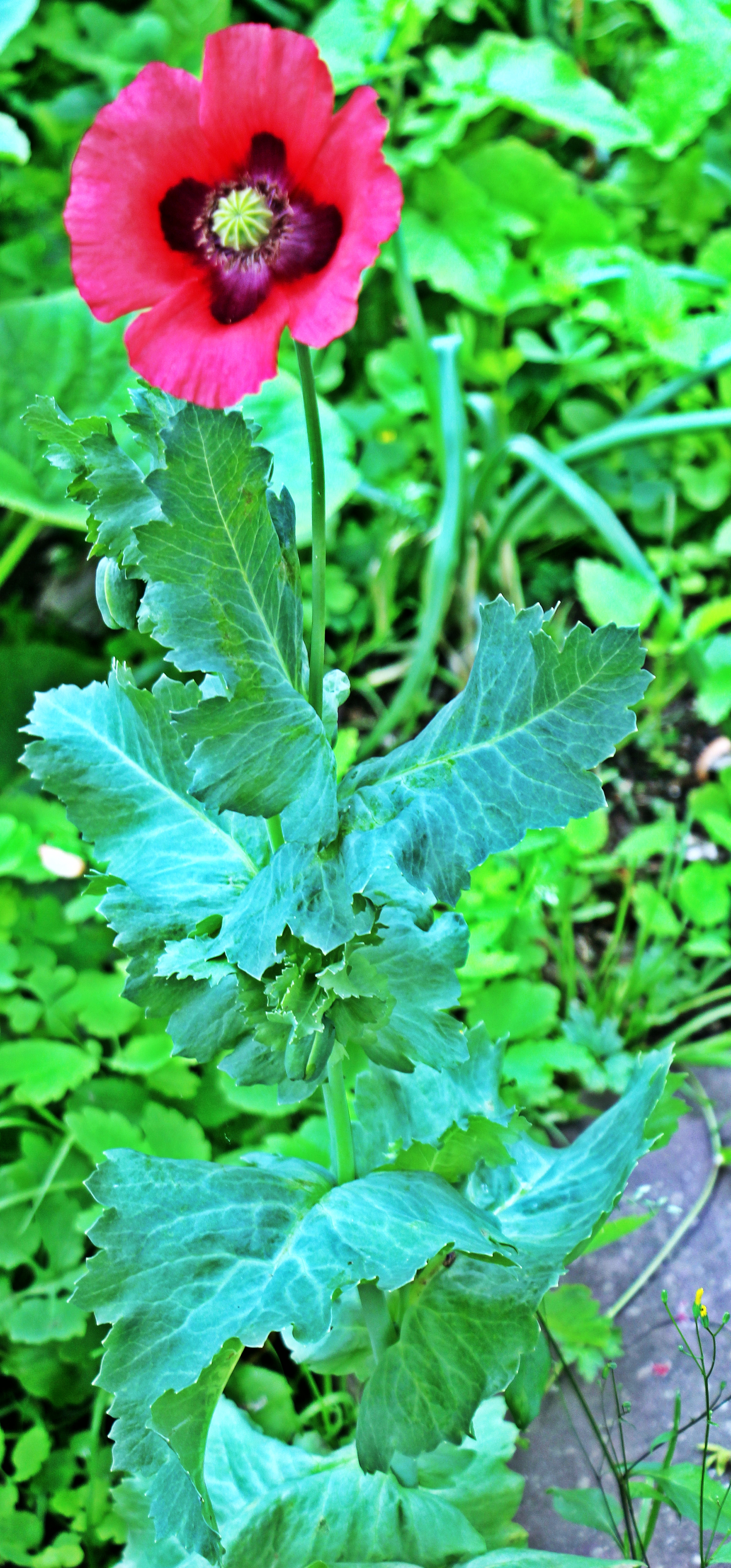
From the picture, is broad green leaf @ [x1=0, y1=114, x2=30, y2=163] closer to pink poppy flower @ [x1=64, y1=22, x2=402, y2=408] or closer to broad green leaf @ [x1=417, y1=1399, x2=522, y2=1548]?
pink poppy flower @ [x1=64, y1=22, x2=402, y2=408]

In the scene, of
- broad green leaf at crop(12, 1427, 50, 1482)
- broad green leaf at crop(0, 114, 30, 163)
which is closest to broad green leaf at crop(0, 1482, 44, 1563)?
broad green leaf at crop(12, 1427, 50, 1482)

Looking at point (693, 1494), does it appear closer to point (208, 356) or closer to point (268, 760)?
point (268, 760)

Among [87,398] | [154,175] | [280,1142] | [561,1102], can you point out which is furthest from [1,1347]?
[87,398]

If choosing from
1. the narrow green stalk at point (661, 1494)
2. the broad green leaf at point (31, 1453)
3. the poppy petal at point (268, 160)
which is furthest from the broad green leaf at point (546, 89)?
the broad green leaf at point (31, 1453)

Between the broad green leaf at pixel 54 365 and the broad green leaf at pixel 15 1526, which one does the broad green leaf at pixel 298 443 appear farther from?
the broad green leaf at pixel 15 1526

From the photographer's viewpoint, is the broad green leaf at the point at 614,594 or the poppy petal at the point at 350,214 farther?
the broad green leaf at the point at 614,594

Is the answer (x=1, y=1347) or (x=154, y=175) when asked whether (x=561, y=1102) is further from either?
(x=154, y=175)
